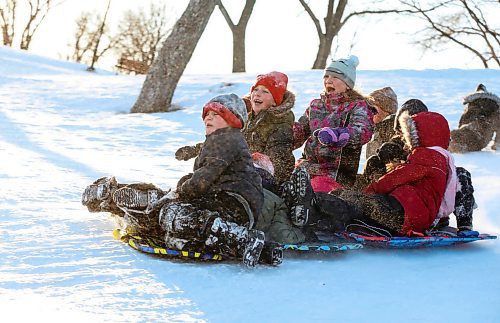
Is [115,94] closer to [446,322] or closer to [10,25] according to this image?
[446,322]

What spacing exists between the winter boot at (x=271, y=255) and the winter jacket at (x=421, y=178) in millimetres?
921

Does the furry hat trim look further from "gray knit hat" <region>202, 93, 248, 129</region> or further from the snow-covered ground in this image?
"gray knit hat" <region>202, 93, 248, 129</region>

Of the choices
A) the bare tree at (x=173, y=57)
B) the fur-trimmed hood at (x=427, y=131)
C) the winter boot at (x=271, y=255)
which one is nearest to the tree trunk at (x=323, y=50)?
the bare tree at (x=173, y=57)

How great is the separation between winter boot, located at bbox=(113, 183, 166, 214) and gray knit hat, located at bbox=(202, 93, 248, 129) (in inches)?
21.0

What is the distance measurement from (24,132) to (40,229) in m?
4.57

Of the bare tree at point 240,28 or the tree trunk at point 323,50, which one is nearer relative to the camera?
the bare tree at point 240,28

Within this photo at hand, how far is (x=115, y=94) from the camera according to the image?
37.8ft

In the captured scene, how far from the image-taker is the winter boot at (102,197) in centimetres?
336

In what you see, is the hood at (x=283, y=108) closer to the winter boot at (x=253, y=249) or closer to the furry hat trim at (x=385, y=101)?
the furry hat trim at (x=385, y=101)

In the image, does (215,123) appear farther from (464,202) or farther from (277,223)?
(464,202)

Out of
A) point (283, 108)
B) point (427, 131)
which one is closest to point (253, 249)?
point (427, 131)

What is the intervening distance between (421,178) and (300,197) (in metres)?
0.72

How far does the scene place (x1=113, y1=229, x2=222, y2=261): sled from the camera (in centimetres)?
312

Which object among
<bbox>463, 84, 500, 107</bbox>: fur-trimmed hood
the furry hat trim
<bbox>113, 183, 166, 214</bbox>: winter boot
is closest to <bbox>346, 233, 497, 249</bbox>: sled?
<bbox>113, 183, 166, 214</bbox>: winter boot
